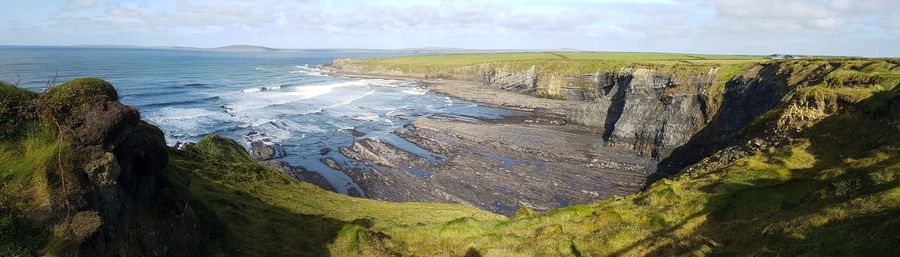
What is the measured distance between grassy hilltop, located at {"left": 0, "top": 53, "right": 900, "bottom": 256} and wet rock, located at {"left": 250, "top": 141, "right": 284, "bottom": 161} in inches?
871

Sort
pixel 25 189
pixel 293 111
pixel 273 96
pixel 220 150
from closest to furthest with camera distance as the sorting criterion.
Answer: pixel 25 189, pixel 220 150, pixel 293 111, pixel 273 96

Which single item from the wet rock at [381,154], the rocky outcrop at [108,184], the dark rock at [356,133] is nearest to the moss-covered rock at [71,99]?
the rocky outcrop at [108,184]

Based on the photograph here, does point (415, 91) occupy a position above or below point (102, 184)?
below

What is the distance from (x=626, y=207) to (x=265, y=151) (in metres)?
46.8

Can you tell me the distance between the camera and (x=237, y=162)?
1398 inches

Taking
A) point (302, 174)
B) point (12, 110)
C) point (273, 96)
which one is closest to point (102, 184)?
point (12, 110)

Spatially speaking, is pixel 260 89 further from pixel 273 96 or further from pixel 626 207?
pixel 626 207

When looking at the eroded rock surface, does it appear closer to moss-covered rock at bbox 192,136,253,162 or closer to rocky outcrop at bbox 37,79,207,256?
moss-covered rock at bbox 192,136,253,162

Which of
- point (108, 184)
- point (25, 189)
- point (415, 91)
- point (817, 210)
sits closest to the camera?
point (25, 189)

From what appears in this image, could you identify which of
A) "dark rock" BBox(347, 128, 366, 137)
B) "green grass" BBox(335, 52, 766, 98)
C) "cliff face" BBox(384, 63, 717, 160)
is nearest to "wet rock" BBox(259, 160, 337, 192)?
"dark rock" BBox(347, 128, 366, 137)

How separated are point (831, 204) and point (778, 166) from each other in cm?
912

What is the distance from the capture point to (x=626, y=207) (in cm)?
2322

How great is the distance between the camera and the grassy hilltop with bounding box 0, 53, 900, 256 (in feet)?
42.4

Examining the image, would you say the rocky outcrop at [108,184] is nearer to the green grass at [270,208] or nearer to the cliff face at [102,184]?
the cliff face at [102,184]
